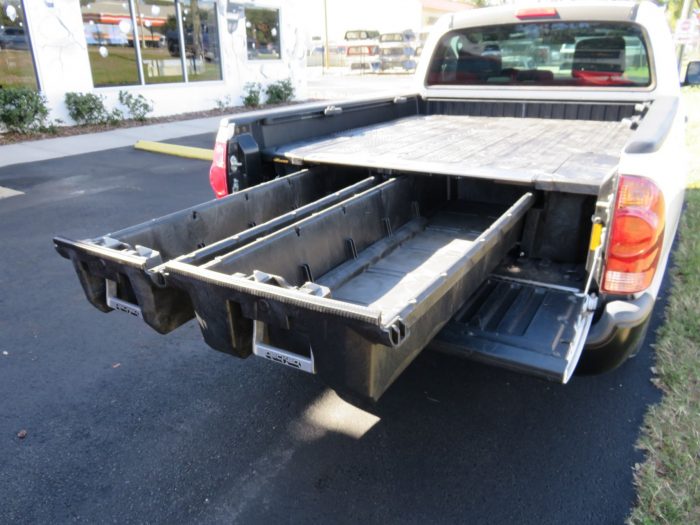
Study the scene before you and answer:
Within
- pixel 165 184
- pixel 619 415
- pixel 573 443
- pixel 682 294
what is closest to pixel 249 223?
pixel 573 443

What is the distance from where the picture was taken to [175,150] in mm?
10328

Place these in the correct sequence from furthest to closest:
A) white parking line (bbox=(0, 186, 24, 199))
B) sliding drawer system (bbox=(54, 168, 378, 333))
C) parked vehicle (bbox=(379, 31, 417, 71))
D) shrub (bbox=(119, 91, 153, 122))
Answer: parked vehicle (bbox=(379, 31, 417, 71))
shrub (bbox=(119, 91, 153, 122))
white parking line (bbox=(0, 186, 24, 199))
sliding drawer system (bbox=(54, 168, 378, 333))

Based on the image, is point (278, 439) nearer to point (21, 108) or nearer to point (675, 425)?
point (675, 425)

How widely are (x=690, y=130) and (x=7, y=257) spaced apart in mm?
12347

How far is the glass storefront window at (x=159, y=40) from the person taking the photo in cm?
1363

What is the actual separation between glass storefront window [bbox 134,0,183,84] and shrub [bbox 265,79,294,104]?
2.93 m

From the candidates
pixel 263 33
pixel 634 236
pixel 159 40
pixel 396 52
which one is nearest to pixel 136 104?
pixel 159 40

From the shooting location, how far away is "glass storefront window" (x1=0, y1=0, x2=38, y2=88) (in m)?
11.0

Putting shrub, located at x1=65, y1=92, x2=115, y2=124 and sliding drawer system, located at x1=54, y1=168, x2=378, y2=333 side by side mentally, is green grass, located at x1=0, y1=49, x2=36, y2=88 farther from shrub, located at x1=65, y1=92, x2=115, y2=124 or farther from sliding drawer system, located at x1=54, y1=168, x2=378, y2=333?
sliding drawer system, located at x1=54, y1=168, x2=378, y2=333

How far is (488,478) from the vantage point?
2.56 meters

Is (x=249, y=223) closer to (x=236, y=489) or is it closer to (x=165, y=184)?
(x=236, y=489)

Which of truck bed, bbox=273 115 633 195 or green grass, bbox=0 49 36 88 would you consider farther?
green grass, bbox=0 49 36 88

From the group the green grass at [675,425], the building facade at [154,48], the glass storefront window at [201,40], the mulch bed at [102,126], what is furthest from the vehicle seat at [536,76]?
the glass storefront window at [201,40]

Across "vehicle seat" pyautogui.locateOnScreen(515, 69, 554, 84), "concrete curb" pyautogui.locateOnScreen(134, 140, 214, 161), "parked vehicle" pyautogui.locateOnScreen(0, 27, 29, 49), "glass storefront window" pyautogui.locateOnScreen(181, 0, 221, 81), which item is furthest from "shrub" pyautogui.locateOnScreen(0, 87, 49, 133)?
"vehicle seat" pyautogui.locateOnScreen(515, 69, 554, 84)
